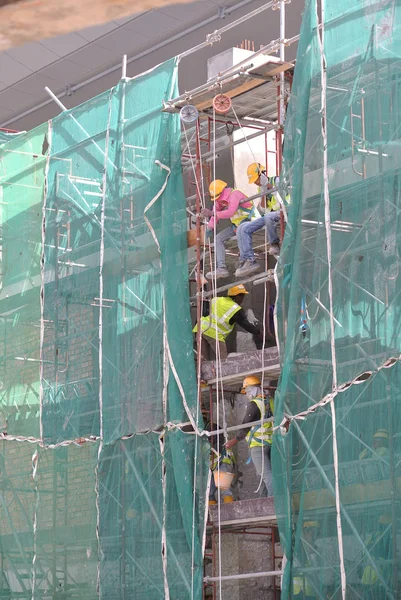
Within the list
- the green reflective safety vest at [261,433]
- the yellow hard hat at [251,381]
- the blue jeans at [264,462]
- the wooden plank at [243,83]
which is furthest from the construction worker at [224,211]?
the blue jeans at [264,462]

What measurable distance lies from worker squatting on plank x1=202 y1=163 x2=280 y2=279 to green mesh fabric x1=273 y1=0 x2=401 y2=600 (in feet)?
7.12

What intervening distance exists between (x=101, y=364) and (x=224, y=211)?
264 cm

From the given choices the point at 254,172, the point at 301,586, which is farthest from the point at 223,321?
the point at 301,586

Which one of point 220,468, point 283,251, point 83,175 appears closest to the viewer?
point 283,251

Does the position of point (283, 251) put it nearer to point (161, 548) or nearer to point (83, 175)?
point (161, 548)

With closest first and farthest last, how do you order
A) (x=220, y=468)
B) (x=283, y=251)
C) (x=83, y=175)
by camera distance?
(x=283, y=251), (x=220, y=468), (x=83, y=175)

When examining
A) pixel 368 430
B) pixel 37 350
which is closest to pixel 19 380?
pixel 37 350

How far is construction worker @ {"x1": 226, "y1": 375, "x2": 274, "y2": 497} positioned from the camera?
13352 mm

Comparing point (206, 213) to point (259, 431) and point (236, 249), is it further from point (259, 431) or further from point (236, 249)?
point (259, 431)

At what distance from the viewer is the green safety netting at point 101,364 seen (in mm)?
13656

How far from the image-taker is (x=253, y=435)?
13.4 meters

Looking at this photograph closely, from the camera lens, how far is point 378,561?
10.0m

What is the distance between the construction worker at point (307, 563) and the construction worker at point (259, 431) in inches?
85.9

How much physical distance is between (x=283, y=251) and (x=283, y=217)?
1.54m
